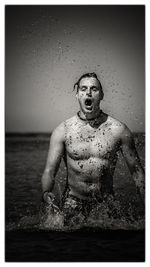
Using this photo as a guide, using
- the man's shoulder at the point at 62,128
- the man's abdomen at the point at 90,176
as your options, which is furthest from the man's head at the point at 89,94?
the man's abdomen at the point at 90,176

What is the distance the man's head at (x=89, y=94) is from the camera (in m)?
4.30

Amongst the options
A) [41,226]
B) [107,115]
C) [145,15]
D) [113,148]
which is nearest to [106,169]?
[113,148]

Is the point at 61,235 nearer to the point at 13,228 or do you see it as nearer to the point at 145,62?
the point at 13,228

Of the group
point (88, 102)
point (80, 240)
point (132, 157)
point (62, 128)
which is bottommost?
point (80, 240)

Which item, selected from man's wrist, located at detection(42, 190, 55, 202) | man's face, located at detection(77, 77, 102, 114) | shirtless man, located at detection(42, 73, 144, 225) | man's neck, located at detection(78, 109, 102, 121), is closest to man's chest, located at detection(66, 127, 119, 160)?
shirtless man, located at detection(42, 73, 144, 225)

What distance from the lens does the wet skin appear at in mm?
4316

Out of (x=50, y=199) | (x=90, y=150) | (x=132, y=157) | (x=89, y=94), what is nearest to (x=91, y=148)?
(x=90, y=150)

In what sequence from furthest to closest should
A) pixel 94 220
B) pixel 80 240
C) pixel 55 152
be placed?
pixel 55 152
pixel 94 220
pixel 80 240

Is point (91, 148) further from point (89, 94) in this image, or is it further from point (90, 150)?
point (89, 94)

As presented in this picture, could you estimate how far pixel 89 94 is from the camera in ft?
14.0

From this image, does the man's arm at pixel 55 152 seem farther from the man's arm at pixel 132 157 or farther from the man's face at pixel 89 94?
the man's arm at pixel 132 157

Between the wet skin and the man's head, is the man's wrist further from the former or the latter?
the man's head

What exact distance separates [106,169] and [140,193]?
411 millimetres

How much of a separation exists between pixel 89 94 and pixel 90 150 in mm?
554
